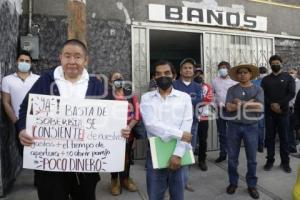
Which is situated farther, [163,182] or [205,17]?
[205,17]

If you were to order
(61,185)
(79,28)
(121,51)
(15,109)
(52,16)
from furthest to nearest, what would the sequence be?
1. (121,51)
2. (52,16)
3. (15,109)
4. (79,28)
5. (61,185)

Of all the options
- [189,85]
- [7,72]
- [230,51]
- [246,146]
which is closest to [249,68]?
[189,85]

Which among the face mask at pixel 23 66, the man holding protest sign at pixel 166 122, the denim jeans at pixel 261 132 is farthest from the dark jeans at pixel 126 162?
the denim jeans at pixel 261 132

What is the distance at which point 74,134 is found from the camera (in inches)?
107

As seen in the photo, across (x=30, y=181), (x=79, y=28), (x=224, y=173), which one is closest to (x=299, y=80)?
(x=224, y=173)

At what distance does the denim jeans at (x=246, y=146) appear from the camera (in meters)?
4.61

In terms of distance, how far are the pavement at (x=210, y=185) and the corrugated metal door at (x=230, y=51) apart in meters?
1.80

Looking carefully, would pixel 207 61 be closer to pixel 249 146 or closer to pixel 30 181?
pixel 249 146

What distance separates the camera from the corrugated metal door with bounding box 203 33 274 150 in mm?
7480

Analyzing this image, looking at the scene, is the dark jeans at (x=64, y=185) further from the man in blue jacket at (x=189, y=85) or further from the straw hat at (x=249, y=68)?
the straw hat at (x=249, y=68)

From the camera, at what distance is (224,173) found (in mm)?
5734

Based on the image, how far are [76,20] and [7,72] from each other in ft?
4.50

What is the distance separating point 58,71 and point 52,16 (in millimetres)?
3962

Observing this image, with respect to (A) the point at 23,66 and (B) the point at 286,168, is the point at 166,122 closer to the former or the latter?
(A) the point at 23,66
